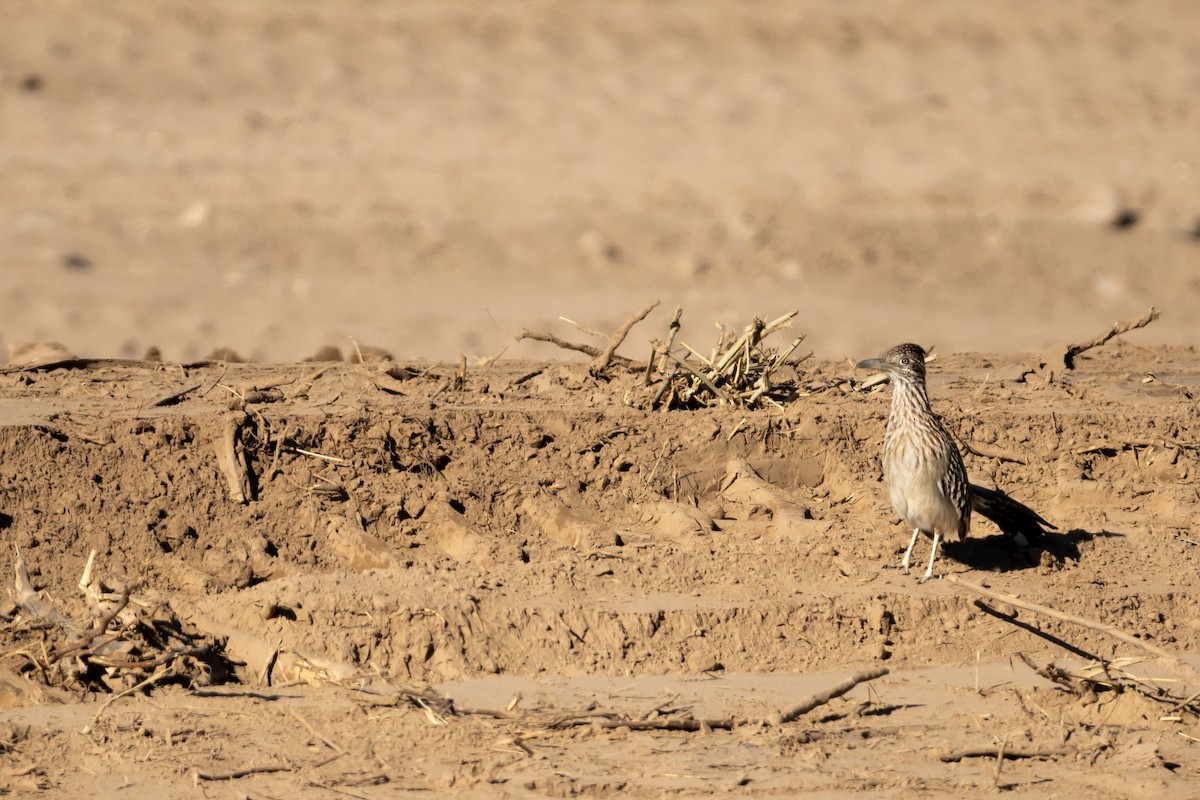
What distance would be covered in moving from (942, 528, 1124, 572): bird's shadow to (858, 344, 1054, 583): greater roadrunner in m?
0.06

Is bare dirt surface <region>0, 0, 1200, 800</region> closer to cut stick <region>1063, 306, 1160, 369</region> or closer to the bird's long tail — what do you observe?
the bird's long tail

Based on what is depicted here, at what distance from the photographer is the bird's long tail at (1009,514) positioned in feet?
23.9

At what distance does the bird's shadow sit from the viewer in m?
7.42

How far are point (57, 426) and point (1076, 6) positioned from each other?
1879cm

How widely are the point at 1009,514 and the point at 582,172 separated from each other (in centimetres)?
1121

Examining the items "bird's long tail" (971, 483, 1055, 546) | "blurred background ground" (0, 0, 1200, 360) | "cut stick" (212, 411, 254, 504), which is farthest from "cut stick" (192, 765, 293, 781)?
"blurred background ground" (0, 0, 1200, 360)

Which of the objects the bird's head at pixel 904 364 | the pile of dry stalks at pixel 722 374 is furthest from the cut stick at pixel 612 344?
the bird's head at pixel 904 364

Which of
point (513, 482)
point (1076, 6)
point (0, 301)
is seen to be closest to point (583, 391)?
point (513, 482)

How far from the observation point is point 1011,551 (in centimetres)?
755

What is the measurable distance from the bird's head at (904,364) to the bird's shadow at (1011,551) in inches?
35.3

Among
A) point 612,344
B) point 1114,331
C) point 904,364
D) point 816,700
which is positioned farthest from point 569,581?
point 1114,331

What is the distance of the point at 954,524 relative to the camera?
7.04 metres

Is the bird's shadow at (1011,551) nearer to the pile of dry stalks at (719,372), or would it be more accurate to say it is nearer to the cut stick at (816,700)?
the pile of dry stalks at (719,372)

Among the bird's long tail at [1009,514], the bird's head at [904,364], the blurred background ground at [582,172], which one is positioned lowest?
the bird's long tail at [1009,514]
